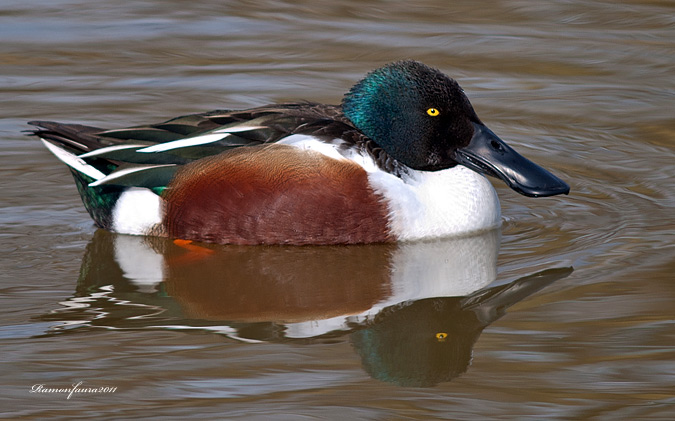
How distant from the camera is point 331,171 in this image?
602 centimetres

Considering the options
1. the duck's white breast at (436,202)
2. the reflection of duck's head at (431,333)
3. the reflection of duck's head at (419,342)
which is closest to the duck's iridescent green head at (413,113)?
the duck's white breast at (436,202)

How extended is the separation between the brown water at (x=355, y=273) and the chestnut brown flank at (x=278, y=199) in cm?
11

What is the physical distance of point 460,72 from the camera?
9.66 m

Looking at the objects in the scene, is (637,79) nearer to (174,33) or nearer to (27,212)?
(174,33)

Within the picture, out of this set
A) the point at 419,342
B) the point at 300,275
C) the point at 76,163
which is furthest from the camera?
the point at 76,163

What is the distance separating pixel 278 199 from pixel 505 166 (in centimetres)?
123

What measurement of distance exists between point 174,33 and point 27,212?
4.30m

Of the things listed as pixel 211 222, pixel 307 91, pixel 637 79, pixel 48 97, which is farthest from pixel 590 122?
pixel 48 97

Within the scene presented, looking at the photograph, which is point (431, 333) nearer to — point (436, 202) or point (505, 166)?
point (436, 202)

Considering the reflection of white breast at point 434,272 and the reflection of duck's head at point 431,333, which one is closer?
the reflection of duck's head at point 431,333

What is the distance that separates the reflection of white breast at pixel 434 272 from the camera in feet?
16.8

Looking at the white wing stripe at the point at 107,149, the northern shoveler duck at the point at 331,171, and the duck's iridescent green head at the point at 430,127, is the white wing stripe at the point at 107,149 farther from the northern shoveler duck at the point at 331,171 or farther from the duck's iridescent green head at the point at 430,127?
the duck's iridescent green head at the point at 430,127

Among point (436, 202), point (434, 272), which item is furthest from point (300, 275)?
point (436, 202)

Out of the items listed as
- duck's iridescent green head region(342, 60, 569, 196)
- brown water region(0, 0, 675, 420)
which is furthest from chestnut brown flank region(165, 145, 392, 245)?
duck's iridescent green head region(342, 60, 569, 196)
